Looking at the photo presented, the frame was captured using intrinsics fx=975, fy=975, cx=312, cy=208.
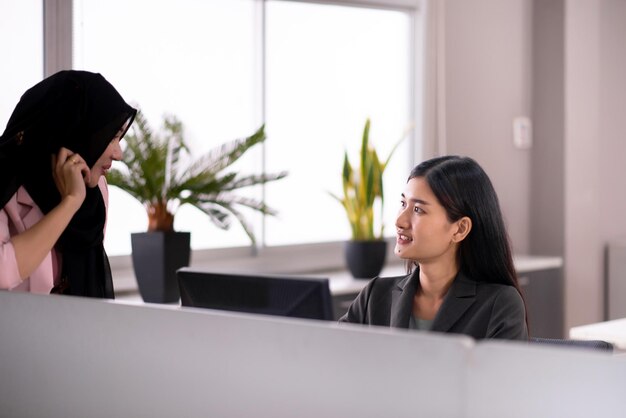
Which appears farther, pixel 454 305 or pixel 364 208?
pixel 364 208

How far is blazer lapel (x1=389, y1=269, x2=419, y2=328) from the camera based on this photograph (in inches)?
102

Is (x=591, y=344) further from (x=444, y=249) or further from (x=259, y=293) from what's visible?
(x=259, y=293)

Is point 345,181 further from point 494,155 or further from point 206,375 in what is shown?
point 206,375

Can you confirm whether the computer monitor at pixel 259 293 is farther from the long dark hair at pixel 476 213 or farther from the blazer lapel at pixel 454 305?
the long dark hair at pixel 476 213

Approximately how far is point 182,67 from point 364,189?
1.13 meters

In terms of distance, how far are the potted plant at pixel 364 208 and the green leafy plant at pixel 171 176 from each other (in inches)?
27.6

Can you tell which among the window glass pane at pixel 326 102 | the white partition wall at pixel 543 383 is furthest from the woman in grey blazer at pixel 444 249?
the window glass pane at pixel 326 102

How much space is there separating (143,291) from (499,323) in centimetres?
202

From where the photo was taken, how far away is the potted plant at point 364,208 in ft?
16.7

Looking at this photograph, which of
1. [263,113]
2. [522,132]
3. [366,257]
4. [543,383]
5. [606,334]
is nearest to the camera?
[543,383]

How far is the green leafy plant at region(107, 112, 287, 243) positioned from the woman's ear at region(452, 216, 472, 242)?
183 cm

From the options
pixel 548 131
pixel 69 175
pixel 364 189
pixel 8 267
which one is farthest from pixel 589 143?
pixel 8 267

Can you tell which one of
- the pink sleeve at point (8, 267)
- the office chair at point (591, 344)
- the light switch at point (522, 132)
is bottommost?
the office chair at point (591, 344)

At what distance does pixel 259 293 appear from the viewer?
2.10 meters
